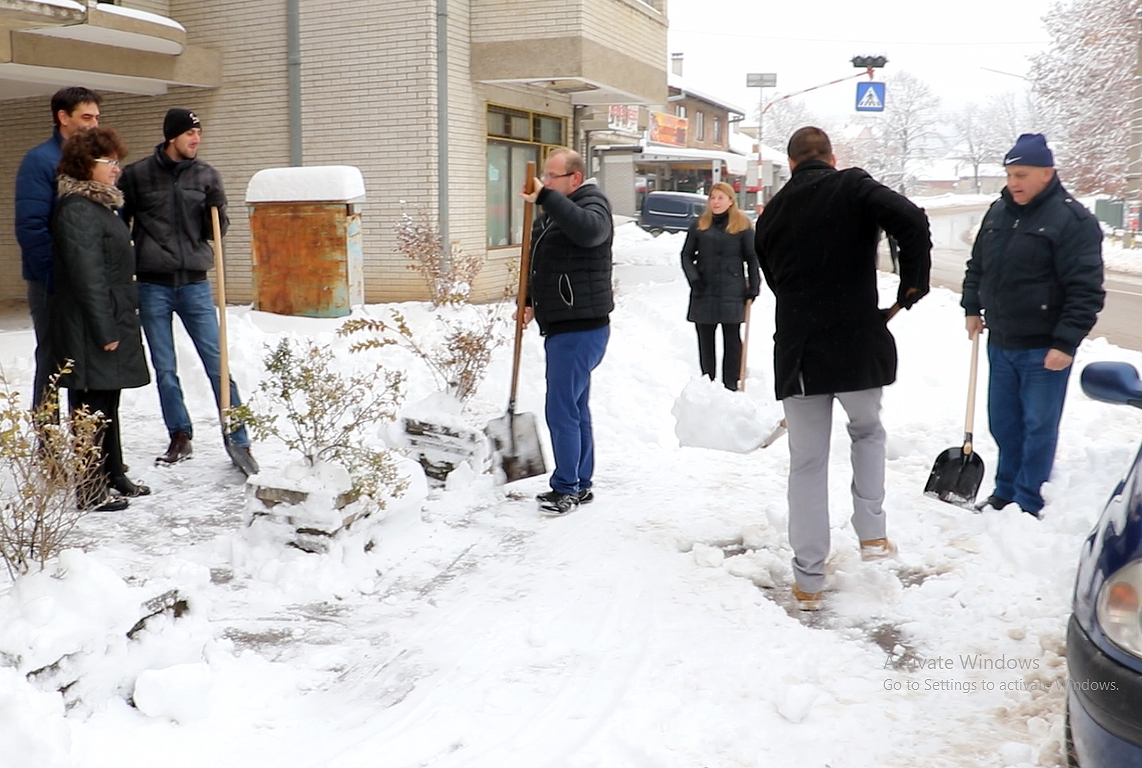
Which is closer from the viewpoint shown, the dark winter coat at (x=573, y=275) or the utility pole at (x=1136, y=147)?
the dark winter coat at (x=573, y=275)

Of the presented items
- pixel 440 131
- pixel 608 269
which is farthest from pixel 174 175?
pixel 440 131

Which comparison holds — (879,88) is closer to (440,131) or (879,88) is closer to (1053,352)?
(440,131)

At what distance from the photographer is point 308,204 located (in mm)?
10703

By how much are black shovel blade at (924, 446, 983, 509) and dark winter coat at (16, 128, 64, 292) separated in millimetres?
4612

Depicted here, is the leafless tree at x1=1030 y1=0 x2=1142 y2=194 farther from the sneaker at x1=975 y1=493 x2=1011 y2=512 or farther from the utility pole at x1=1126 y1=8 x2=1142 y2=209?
the sneaker at x1=975 y1=493 x2=1011 y2=512

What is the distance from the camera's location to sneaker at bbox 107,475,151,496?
17.1 feet

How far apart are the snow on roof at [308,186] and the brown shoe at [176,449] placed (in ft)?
17.0

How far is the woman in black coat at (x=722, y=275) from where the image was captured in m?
7.64

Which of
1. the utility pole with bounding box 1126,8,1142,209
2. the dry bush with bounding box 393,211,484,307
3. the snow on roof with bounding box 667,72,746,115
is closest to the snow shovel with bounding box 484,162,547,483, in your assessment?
the dry bush with bounding box 393,211,484,307

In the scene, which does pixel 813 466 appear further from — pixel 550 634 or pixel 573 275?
pixel 573 275

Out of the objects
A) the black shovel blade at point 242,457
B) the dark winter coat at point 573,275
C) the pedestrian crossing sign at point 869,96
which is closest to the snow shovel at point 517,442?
the dark winter coat at point 573,275

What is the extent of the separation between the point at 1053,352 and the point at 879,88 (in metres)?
17.7

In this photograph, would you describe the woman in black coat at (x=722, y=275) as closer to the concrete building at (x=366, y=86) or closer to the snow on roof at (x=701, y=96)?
the concrete building at (x=366, y=86)

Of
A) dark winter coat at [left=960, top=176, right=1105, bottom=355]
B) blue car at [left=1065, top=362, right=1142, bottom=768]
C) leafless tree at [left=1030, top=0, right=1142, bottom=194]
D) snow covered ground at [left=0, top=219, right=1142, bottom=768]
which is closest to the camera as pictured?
blue car at [left=1065, top=362, right=1142, bottom=768]
